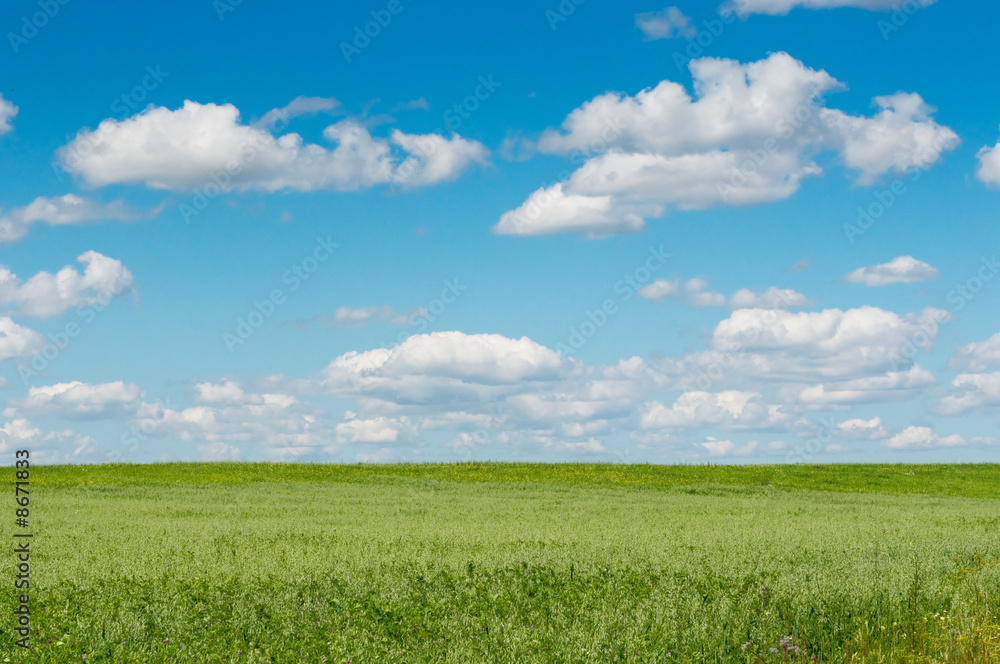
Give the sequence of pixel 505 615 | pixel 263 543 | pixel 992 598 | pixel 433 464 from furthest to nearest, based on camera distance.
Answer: pixel 433 464 → pixel 263 543 → pixel 992 598 → pixel 505 615

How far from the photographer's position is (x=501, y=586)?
1219cm

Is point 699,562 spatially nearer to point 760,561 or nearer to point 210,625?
point 760,561

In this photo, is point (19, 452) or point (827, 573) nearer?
point (19, 452)

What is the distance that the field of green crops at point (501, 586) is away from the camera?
9.70 m

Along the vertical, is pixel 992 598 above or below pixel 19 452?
below

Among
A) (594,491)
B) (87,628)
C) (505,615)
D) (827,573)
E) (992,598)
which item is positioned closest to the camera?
(87,628)

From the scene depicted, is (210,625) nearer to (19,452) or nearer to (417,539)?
(19,452)

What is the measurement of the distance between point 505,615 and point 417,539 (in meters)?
7.77

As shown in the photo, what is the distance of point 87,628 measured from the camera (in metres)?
10.1

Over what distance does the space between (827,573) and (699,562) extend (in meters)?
2.13

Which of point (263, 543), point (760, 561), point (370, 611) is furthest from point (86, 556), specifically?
point (760, 561)

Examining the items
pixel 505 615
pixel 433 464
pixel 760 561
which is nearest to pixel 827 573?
pixel 760 561

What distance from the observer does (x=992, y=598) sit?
11.8 m

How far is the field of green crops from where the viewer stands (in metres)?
9.70
